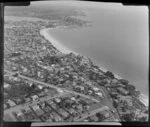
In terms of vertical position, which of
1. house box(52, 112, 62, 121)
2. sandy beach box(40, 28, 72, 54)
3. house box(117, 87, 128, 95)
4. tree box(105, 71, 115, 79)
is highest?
sandy beach box(40, 28, 72, 54)

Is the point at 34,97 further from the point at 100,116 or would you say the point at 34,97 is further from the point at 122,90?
the point at 122,90

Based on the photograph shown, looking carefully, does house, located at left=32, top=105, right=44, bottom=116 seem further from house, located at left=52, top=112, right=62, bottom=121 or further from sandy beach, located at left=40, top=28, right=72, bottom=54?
sandy beach, located at left=40, top=28, right=72, bottom=54

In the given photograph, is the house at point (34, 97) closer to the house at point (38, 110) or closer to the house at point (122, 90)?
the house at point (38, 110)

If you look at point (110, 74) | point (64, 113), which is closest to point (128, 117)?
point (110, 74)

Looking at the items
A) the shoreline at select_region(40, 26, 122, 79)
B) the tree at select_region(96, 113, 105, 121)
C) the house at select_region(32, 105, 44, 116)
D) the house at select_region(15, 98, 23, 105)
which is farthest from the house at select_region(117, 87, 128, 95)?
the house at select_region(15, 98, 23, 105)

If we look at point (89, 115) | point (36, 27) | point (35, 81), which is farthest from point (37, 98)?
point (36, 27)

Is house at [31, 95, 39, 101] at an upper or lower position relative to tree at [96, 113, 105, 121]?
upper

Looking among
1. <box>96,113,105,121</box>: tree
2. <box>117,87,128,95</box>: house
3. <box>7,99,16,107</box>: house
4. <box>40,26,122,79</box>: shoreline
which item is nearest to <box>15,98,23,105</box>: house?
<box>7,99,16,107</box>: house

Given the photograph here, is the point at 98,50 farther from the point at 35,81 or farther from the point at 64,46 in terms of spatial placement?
the point at 35,81

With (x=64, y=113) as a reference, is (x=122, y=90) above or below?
above
